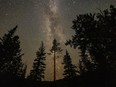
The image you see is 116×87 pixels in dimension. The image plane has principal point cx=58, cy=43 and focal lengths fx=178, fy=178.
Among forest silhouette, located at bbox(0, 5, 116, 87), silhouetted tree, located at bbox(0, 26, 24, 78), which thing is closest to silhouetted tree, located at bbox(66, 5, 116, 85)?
forest silhouette, located at bbox(0, 5, 116, 87)

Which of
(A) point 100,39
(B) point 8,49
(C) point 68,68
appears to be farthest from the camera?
(C) point 68,68

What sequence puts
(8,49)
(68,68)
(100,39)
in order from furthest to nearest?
(68,68)
(8,49)
(100,39)

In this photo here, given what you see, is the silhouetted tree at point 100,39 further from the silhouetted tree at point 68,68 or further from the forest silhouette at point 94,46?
the silhouetted tree at point 68,68

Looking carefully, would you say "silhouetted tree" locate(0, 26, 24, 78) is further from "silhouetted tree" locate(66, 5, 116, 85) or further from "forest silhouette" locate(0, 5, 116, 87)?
"silhouetted tree" locate(66, 5, 116, 85)

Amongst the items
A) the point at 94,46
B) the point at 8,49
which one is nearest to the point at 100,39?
the point at 94,46

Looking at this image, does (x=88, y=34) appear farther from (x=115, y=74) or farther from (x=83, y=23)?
(x=115, y=74)

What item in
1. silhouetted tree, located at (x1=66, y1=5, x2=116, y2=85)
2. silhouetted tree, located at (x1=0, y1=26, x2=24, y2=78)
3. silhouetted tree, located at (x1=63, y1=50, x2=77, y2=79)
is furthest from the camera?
silhouetted tree, located at (x1=63, y1=50, x2=77, y2=79)

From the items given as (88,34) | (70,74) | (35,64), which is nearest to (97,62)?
(88,34)

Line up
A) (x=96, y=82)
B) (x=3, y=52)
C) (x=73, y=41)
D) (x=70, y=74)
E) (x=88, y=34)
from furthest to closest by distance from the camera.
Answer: (x=70, y=74) < (x=3, y=52) < (x=73, y=41) < (x=88, y=34) < (x=96, y=82)

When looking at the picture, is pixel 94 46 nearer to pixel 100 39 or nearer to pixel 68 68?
pixel 100 39

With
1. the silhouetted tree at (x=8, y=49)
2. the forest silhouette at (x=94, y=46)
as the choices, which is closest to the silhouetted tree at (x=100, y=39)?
the forest silhouette at (x=94, y=46)

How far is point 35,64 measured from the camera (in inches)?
2116

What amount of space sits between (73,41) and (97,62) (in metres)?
6.30

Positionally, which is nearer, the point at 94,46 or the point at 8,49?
the point at 94,46
